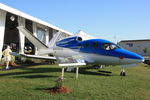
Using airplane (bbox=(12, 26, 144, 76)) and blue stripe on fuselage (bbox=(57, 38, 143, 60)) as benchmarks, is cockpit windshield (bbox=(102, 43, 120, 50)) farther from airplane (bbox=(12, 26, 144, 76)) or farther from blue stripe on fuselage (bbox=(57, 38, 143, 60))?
blue stripe on fuselage (bbox=(57, 38, 143, 60))

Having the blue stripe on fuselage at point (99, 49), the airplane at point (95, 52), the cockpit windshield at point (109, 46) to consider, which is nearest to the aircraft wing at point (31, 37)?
the airplane at point (95, 52)

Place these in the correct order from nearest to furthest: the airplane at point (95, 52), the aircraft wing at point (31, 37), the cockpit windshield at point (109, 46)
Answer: the airplane at point (95, 52) → the cockpit windshield at point (109, 46) → the aircraft wing at point (31, 37)

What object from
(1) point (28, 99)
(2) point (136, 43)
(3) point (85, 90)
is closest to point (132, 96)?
(3) point (85, 90)

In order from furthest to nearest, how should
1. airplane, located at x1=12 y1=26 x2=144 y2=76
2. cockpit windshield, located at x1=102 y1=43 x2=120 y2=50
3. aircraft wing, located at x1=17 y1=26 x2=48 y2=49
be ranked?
aircraft wing, located at x1=17 y1=26 x2=48 y2=49
cockpit windshield, located at x1=102 y1=43 x2=120 y2=50
airplane, located at x1=12 y1=26 x2=144 y2=76

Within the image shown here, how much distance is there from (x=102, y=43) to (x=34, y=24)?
15.7 metres

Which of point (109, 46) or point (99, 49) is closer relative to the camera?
point (109, 46)

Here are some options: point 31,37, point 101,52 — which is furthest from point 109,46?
point 31,37

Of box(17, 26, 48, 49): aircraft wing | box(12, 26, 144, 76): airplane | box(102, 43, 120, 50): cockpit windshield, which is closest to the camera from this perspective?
box(12, 26, 144, 76): airplane

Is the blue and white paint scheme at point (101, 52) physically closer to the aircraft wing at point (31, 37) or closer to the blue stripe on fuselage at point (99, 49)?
the blue stripe on fuselage at point (99, 49)

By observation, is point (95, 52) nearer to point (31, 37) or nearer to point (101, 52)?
point (101, 52)

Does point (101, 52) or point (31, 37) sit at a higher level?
point (31, 37)

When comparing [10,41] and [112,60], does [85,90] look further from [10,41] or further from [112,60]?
[10,41]

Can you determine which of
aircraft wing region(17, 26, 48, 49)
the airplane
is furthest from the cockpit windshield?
aircraft wing region(17, 26, 48, 49)

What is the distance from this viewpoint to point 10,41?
105 feet
